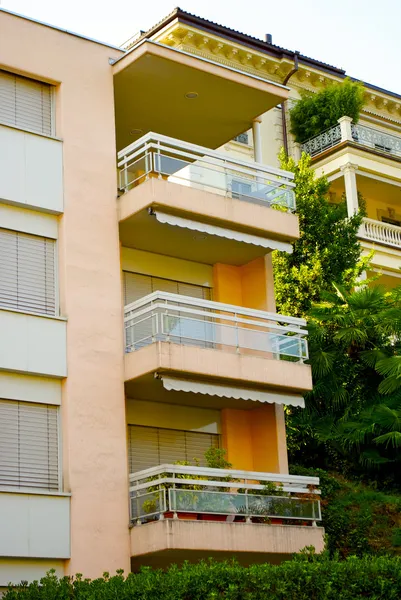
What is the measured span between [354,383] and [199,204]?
26.2 feet

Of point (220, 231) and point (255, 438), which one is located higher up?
point (220, 231)

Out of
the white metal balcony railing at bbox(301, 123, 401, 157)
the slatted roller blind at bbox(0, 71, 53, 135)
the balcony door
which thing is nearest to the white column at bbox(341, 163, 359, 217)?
the white metal balcony railing at bbox(301, 123, 401, 157)

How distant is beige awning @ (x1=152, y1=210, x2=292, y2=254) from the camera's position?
24531 mm

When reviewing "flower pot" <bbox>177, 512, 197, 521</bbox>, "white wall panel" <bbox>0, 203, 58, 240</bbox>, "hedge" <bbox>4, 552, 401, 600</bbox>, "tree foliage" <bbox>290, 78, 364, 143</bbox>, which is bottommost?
A: "hedge" <bbox>4, 552, 401, 600</bbox>

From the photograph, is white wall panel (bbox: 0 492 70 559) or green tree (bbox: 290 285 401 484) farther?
green tree (bbox: 290 285 401 484)

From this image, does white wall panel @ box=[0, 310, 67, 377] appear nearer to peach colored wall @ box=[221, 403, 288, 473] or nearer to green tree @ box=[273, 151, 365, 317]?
peach colored wall @ box=[221, 403, 288, 473]

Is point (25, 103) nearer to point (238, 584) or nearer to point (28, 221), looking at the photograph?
point (28, 221)

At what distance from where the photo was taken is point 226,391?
79.1 feet

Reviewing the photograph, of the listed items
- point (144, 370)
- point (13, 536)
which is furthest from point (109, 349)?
point (13, 536)

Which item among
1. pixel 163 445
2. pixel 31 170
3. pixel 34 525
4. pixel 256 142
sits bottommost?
pixel 34 525

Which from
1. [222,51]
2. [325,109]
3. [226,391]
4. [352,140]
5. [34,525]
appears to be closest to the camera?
[34,525]

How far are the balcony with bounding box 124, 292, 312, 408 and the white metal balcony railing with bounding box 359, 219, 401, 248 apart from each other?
1512 cm

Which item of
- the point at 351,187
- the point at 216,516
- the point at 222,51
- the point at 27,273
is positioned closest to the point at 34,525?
the point at 216,516

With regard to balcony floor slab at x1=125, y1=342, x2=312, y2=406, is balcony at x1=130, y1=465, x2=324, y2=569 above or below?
below
